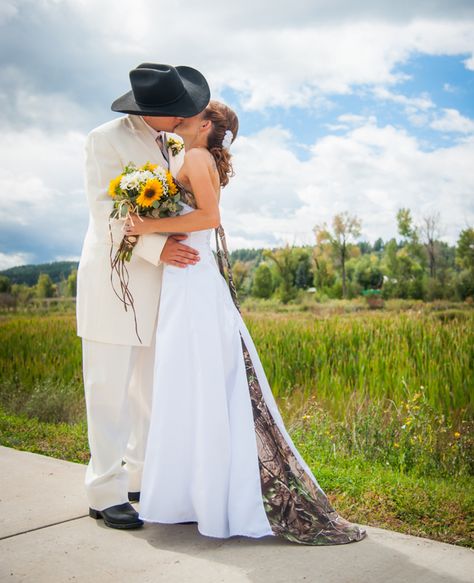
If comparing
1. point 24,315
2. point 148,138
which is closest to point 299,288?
point 24,315

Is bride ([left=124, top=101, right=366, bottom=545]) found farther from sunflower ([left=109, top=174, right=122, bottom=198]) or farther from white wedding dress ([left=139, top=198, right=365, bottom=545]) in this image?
sunflower ([left=109, top=174, right=122, bottom=198])

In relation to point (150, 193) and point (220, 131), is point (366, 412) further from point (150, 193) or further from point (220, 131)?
point (150, 193)

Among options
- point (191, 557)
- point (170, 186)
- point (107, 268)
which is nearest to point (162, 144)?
point (170, 186)

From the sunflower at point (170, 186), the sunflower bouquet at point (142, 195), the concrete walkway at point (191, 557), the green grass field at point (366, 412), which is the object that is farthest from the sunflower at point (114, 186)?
the green grass field at point (366, 412)

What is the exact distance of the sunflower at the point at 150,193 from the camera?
2936 millimetres

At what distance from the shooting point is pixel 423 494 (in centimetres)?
350

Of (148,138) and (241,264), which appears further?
(241,264)

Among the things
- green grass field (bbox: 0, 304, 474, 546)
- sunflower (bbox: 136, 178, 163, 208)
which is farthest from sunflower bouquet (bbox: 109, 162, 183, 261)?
green grass field (bbox: 0, 304, 474, 546)

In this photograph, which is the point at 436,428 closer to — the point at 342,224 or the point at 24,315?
the point at 24,315

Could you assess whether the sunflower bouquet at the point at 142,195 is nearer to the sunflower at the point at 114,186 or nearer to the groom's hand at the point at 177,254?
the sunflower at the point at 114,186

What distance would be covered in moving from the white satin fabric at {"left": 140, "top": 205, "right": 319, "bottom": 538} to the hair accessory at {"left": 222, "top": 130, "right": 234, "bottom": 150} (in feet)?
2.09

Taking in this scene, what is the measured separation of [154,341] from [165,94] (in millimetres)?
1193

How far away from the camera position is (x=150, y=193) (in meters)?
2.95

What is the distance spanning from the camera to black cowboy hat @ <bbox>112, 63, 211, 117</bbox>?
3125mm
